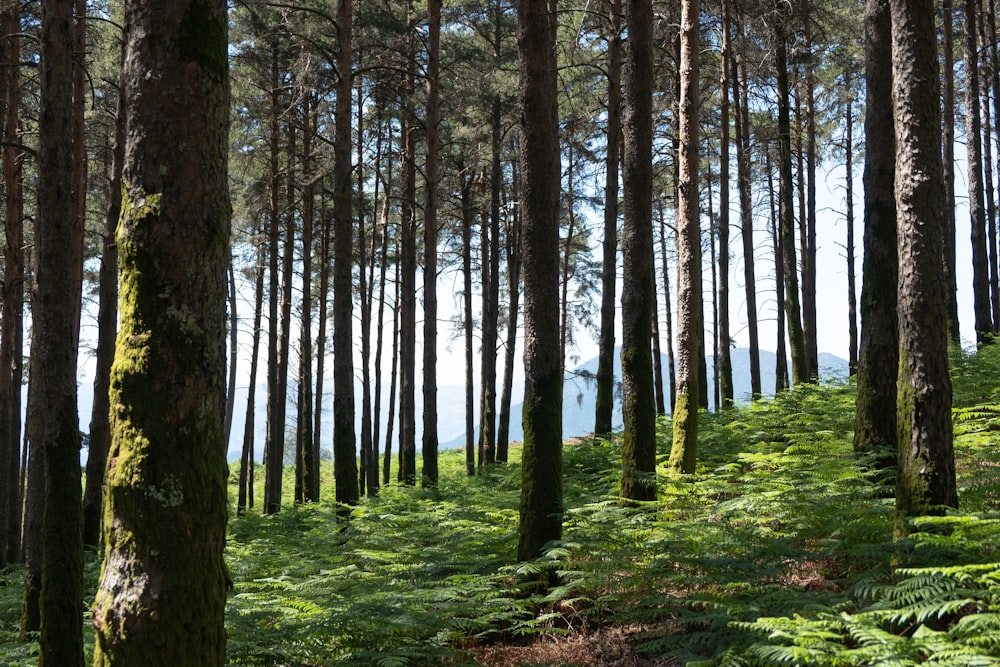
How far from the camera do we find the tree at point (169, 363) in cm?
357

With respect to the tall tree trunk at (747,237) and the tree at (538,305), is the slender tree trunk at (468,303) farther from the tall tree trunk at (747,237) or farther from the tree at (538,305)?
the tree at (538,305)

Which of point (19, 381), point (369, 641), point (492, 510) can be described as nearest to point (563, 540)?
point (369, 641)

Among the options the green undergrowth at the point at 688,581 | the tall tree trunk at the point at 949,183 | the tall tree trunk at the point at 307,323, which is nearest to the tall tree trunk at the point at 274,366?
the tall tree trunk at the point at 307,323

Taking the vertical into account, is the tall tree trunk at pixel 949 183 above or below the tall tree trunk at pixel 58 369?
above

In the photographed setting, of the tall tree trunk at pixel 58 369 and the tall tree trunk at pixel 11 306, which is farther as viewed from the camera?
the tall tree trunk at pixel 11 306

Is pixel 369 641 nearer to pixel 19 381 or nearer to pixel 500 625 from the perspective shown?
pixel 500 625

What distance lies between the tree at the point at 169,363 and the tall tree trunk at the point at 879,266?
23.8 ft

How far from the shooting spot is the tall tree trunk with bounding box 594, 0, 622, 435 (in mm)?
15766

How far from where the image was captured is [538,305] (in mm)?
6703

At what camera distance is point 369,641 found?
219 inches

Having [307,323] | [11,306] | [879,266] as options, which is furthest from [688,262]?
[307,323]

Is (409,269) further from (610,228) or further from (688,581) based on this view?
(688,581)

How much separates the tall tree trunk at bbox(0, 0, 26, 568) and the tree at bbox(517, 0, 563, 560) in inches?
427

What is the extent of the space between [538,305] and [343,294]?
7.64 metres
